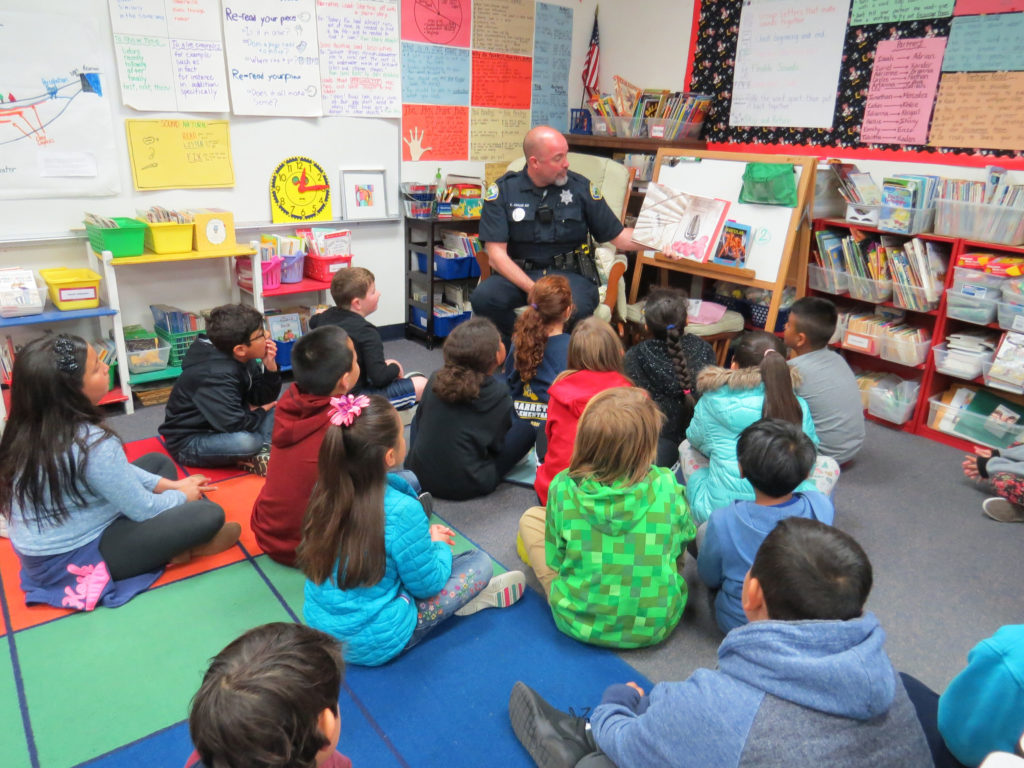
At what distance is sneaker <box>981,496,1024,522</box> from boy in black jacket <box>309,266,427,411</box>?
8.43 feet

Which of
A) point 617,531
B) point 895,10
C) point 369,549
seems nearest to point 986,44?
point 895,10

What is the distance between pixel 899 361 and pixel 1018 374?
22.5 inches

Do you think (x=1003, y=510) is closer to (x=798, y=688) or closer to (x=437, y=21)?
(x=798, y=688)

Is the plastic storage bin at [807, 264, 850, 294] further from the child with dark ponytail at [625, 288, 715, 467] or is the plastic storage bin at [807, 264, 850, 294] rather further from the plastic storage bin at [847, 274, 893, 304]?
the child with dark ponytail at [625, 288, 715, 467]

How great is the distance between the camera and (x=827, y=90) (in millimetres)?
4012

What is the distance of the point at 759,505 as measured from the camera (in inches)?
75.0

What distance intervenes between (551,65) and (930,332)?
3.13 metres

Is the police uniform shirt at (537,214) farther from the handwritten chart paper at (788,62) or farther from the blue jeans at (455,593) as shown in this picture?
the blue jeans at (455,593)

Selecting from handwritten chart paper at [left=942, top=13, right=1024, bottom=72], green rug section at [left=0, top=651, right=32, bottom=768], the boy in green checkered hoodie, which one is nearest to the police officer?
handwritten chart paper at [left=942, top=13, right=1024, bottom=72]

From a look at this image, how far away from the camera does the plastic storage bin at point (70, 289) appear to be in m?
3.27

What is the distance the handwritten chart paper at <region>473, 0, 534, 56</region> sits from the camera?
465 centimetres

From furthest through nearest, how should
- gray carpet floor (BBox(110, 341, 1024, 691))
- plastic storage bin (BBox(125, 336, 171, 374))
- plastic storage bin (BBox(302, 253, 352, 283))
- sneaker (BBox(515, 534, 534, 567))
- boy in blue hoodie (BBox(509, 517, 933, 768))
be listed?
plastic storage bin (BBox(302, 253, 352, 283)) < plastic storage bin (BBox(125, 336, 171, 374)) < sneaker (BBox(515, 534, 534, 567)) < gray carpet floor (BBox(110, 341, 1024, 691)) < boy in blue hoodie (BBox(509, 517, 933, 768))

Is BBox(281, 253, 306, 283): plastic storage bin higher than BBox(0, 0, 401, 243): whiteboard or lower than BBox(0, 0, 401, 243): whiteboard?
lower

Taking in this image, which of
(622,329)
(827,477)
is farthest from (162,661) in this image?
(622,329)
